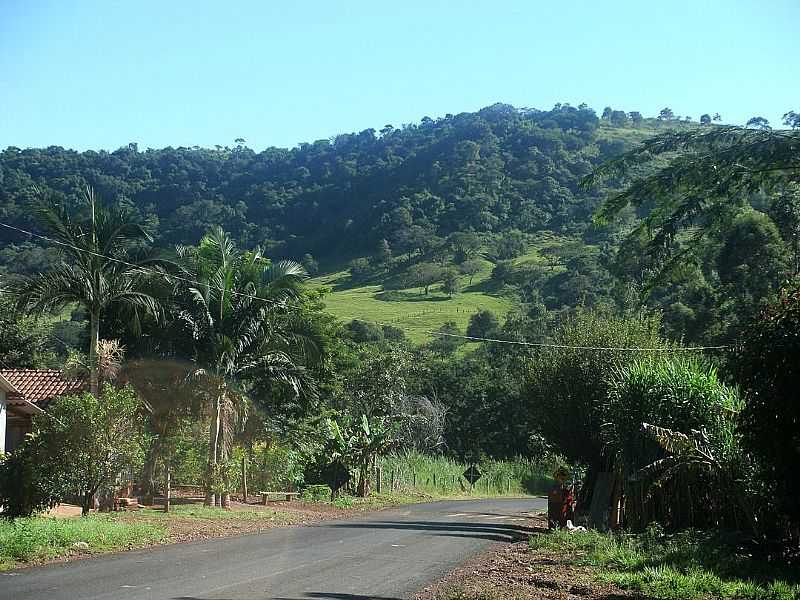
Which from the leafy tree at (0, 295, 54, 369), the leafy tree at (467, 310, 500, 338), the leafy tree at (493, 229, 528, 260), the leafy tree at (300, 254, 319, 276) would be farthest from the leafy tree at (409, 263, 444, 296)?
the leafy tree at (0, 295, 54, 369)

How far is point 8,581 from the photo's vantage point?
1188cm

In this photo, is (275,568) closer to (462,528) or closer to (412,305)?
(462,528)

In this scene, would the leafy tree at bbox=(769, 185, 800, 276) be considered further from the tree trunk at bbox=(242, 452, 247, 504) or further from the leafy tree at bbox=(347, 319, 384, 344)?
the leafy tree at bbox=(347, 319, 384, 344)

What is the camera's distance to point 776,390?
378 inches

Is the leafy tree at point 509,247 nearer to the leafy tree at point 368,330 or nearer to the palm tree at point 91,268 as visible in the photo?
the leafy tree at point 368,330

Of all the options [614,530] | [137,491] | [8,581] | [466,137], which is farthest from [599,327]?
[466,137]

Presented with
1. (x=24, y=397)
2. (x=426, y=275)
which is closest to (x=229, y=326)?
(x=24, y=397)

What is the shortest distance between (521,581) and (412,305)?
81.8 m

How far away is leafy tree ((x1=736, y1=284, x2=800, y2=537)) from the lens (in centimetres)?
939

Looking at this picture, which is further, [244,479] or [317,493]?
[317,493]

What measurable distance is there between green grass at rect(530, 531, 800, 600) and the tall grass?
22.6 m

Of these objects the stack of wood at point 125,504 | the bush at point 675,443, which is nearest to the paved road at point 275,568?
the bush at point 675,443

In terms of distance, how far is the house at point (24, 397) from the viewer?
2896 centimetres

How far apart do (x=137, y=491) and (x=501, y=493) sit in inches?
947
